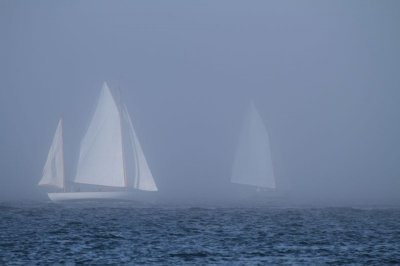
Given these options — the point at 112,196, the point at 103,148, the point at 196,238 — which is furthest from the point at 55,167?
the point at 196,238

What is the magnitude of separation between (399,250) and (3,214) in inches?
1655

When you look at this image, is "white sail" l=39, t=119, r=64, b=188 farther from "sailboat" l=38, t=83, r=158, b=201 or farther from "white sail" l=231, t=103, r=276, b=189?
"white sail" l=231, t=103, r=276, b=189

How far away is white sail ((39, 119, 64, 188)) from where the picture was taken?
9862 centimetres

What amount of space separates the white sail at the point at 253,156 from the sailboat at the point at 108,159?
938 inches

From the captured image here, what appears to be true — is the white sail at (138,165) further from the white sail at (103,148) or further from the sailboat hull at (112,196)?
the white sail at (103,148)

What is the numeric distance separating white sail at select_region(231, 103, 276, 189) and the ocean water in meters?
37.8

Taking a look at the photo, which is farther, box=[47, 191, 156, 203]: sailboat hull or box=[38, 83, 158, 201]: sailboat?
box=[38, 83, 158, 201]: sailboat

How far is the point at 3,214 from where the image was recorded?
7700cm

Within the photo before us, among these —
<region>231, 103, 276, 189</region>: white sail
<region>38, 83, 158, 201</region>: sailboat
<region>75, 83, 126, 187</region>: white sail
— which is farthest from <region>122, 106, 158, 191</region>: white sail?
<region>231, 103, 276, 189</region>: white sail

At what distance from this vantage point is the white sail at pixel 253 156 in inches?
4574

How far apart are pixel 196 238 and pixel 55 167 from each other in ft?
163

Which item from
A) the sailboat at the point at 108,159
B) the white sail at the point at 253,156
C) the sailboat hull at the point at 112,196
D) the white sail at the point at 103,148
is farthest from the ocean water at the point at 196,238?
the white sail at the point at 253,156

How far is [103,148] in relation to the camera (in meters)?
97.4

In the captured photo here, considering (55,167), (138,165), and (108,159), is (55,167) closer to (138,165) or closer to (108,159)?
(108,159)
